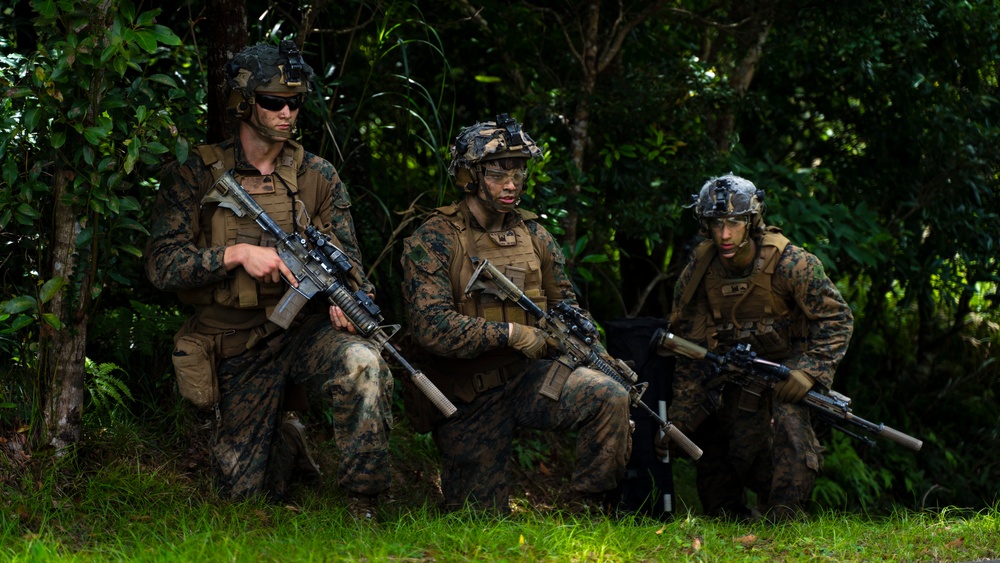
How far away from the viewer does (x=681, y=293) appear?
20.5 ft

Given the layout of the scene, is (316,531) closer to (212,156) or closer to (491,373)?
(491,373)

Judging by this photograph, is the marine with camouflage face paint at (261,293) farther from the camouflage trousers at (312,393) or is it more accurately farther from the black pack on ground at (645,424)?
the black pack on ground at (645,424)

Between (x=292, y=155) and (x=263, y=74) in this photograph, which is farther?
(x=292, y=155)

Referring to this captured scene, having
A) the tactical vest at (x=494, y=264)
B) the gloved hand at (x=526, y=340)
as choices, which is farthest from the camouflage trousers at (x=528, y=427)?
the tactical vest at (x=494, y=264)

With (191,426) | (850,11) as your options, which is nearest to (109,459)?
(191,426)

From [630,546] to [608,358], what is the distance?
1.33 metres

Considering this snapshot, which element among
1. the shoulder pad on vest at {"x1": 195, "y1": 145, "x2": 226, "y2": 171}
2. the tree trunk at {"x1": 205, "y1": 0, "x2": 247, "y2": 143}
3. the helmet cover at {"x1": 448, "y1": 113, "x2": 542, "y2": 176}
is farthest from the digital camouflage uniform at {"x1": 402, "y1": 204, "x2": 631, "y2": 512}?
the tree trunk at {"x1": 205, "y1": 0, "x2": 247, "y2": 143}

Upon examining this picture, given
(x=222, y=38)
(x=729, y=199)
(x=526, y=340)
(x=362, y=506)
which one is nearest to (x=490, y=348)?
(x=526, y=340)

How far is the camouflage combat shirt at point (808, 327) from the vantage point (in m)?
5.82

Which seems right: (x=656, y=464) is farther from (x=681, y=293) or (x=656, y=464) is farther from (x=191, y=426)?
(x=191, y=426)

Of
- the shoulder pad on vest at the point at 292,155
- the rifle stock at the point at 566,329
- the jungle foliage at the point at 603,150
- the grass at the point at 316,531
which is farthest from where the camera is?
the rifle stock at the point at 566,329

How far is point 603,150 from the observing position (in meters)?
7.22

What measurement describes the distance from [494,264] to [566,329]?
50 cm

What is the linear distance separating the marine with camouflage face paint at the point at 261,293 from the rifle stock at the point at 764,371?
1839 mm
